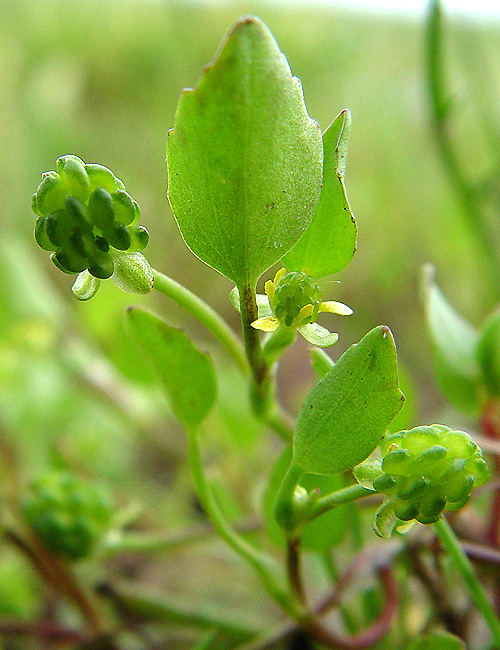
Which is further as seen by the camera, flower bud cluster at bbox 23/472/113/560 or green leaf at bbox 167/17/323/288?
flower bud cluster at bbox 23/472/113/560

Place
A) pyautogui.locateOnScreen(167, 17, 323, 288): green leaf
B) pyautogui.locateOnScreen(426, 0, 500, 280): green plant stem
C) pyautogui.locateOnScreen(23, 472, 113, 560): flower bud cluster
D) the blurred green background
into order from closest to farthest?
pyautogui.locateOnScreen(167, 17, 323, 288): green leaf, pyautogui.locateOnScreen(23, 472, 113, 560): flower bud cluster, pyautogui.locateOnScreen(426, 0, 500, 280): green plant stem, the blurred green background

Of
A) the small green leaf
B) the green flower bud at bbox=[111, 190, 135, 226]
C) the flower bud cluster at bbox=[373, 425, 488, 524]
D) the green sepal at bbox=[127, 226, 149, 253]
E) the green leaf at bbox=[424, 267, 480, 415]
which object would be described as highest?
the green flower bud at bbox=[111, 190, 135, 226]

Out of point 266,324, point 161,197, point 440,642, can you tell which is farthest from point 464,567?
point 161,197

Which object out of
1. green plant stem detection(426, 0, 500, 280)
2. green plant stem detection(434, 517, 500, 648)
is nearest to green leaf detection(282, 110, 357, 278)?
green plant stem detection(434, 517, 500, 648)

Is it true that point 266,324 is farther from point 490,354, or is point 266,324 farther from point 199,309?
point 490,354

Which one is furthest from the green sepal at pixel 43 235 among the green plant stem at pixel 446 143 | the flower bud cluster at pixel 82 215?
the green plant stem at pixel 446 143

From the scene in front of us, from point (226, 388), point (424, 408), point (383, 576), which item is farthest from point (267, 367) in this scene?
point (424, 408)

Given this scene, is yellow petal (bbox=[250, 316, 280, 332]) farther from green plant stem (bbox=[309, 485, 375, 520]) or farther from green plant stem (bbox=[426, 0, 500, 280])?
green plant stem (bbox=[426, 0, 500, 280])
